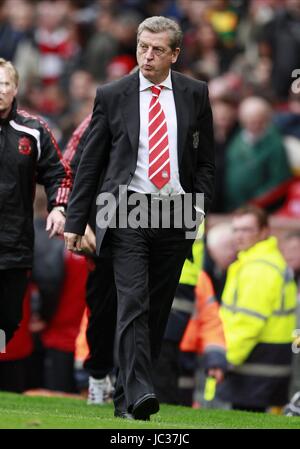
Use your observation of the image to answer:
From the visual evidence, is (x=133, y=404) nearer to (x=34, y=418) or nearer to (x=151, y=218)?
(x=34, y=418)

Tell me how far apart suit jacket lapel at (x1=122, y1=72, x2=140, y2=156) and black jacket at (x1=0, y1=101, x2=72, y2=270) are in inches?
46.4

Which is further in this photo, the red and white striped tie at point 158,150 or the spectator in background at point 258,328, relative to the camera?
the spectator in background at point 258,328

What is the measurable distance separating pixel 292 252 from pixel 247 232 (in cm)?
163

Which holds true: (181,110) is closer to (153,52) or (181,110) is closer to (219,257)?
(153,52)

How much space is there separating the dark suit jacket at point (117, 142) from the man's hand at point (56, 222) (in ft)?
2.38

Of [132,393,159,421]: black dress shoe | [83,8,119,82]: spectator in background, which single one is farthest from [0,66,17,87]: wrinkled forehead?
[83,8,119,82]: spectator in background

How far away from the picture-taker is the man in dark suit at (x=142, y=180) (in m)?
8.65

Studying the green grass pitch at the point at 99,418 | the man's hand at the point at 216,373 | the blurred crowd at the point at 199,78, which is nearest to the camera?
the green grass pitch at the point at 99,418

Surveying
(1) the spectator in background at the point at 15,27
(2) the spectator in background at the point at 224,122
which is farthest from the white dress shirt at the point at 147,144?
(1) the spectator in background at the point at 15,27
